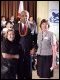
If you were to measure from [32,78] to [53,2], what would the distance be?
0.50m

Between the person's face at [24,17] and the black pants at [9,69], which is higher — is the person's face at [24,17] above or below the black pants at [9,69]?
above

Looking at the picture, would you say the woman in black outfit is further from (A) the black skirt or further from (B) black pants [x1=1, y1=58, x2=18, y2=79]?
(A) the black skirt

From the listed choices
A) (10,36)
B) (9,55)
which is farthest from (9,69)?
(10,36)

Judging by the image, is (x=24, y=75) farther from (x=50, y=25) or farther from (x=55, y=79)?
(x=50, y=25)

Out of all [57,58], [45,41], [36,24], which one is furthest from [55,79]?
[36,24]

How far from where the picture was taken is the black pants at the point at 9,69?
126 centimetres

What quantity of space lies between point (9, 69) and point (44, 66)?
0.23 m

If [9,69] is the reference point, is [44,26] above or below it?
above

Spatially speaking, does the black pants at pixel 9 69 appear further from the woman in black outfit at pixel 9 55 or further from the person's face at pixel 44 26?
the person's face at pixel 44 26


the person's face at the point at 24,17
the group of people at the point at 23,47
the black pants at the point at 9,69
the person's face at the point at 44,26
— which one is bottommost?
the black pants at the point at 9,69

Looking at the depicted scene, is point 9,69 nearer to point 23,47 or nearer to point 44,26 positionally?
point 23,47

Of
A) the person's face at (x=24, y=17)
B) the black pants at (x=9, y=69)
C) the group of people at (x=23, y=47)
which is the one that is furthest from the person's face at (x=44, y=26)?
the black pants at (x=9, y=69)

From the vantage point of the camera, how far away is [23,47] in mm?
1271

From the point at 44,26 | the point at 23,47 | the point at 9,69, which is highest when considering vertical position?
the point at 44,26
